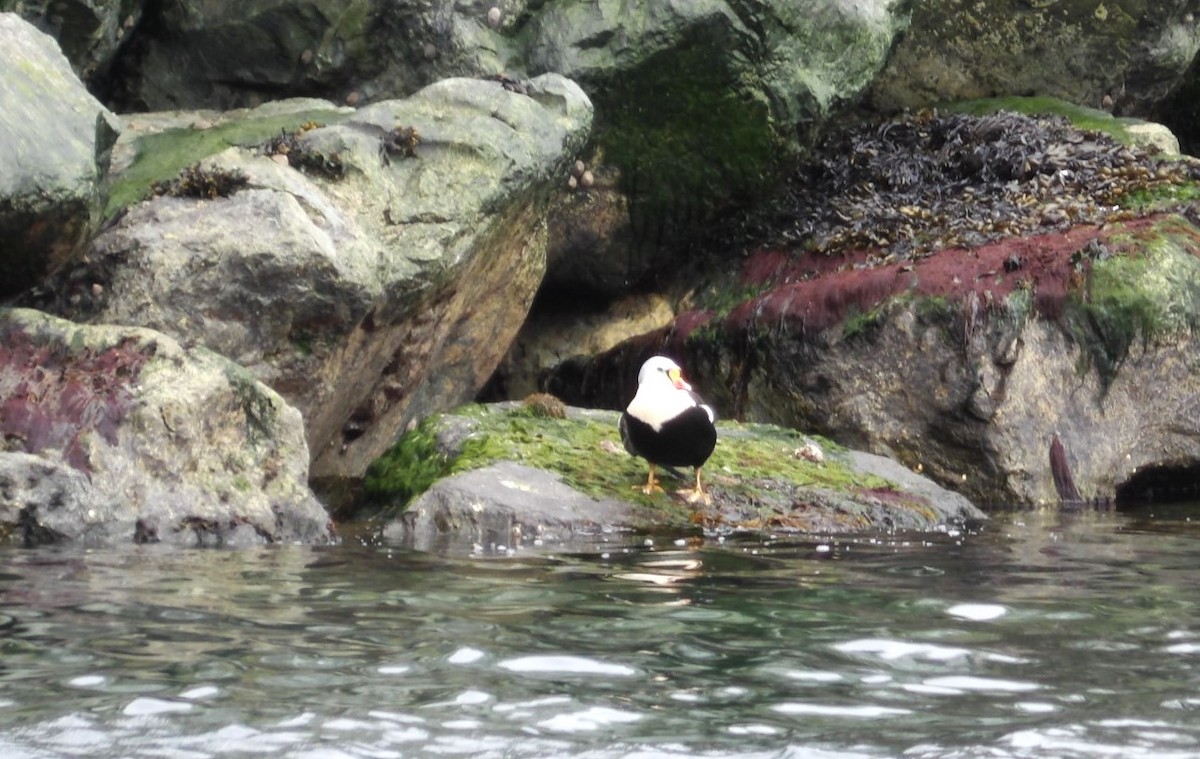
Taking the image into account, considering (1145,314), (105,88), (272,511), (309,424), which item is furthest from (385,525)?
(1145,314)

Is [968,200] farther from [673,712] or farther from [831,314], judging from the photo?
[673,712]

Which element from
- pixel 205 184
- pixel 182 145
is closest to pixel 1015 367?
pixel 205 184

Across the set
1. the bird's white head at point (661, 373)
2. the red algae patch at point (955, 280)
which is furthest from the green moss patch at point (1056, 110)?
the bird's white head at point (661, 373)

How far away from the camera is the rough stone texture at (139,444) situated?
719cm

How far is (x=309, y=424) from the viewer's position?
380 inches

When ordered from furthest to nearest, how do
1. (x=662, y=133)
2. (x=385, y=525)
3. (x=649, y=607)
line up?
(x=662, y=133)
(x=385, y=525)
(x=649, y=607)

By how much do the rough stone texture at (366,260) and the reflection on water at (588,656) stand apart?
2.12m

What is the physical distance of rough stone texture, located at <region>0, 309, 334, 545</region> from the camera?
7.19 m

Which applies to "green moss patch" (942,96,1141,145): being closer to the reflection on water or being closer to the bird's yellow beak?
the bird's yellow beak

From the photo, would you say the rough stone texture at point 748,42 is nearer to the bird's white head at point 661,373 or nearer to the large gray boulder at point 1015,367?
the large gray boulder at point 1015,367

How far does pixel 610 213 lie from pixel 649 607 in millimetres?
8327

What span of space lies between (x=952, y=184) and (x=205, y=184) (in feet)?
23.1

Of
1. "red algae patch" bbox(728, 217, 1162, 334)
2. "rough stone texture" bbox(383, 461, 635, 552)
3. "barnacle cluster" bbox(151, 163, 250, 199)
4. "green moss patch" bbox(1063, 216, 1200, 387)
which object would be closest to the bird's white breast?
"rough stone texture" bbox(383, 461, 635, 552)

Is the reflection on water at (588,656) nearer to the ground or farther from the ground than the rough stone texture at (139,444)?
nearer to the ground
